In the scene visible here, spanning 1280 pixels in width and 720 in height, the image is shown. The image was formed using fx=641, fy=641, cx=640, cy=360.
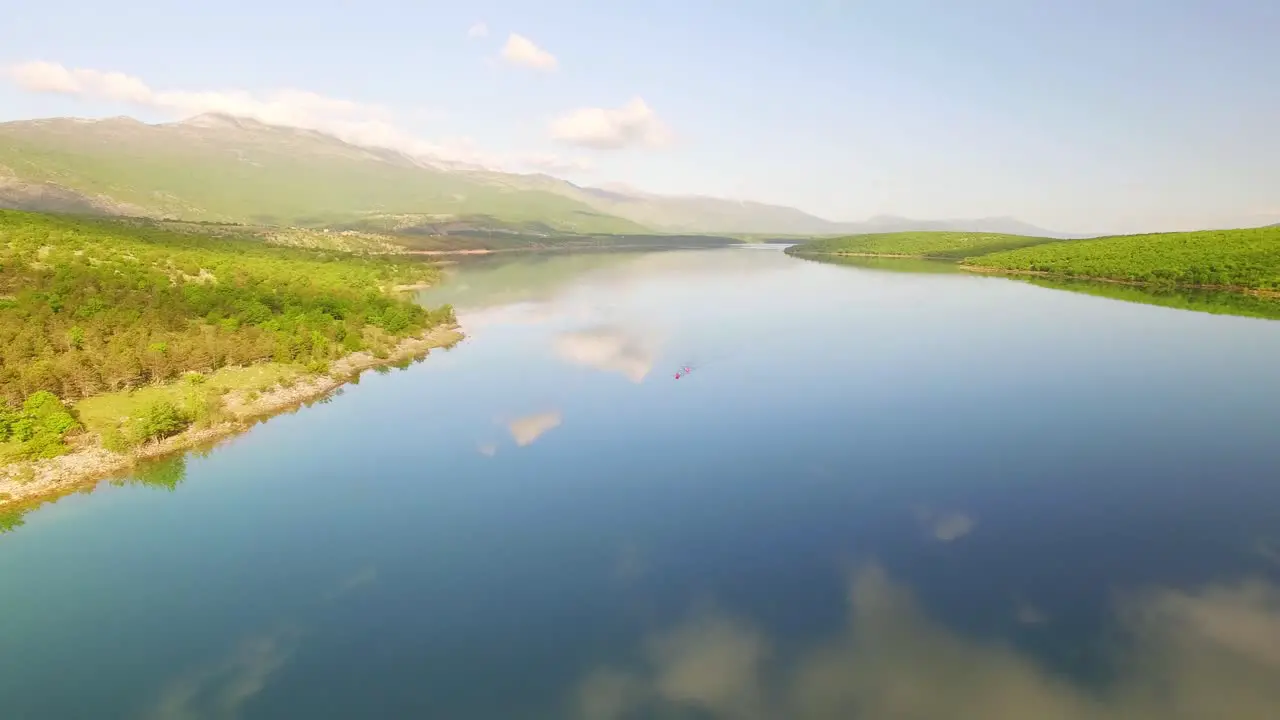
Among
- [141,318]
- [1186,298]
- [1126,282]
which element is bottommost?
[141,318]

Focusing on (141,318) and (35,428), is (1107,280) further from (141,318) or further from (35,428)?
(35,428)

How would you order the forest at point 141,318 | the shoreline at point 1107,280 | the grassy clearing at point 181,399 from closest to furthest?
the grassy clearing at point 181,399 < the forest at point 141,318 < the shoreline at point 1107,280

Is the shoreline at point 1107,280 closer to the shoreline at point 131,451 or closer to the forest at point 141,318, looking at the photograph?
the forest at point 141,318

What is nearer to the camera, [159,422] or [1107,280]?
[159,422]

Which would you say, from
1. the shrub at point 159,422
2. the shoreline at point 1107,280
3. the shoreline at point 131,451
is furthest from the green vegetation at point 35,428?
the shoreline at point 1107,280

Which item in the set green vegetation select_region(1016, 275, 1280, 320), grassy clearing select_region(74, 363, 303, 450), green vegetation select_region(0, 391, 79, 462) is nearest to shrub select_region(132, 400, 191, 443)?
grassy clearing select_region(74, 363, 303, 450)

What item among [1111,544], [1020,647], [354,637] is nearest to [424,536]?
[354,637]

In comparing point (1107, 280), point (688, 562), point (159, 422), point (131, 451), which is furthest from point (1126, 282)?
point (131, 451)
